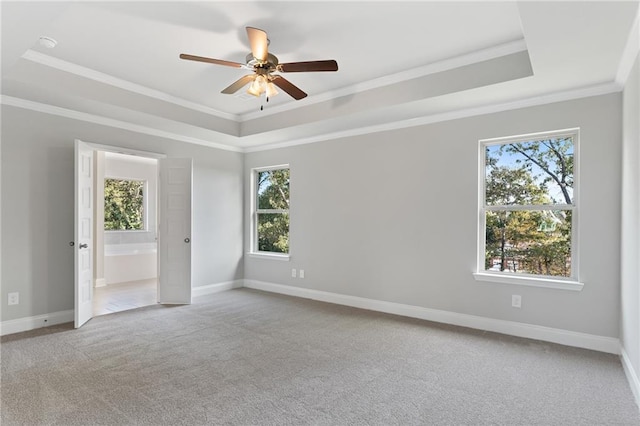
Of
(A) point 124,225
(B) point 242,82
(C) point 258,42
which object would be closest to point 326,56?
(B) point 242,82

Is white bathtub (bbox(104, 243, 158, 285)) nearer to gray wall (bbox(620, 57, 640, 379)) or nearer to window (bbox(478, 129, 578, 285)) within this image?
window (bbox(478, 129, 578, 285))

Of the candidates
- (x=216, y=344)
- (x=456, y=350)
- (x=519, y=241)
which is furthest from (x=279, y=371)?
(x=519, y=241)

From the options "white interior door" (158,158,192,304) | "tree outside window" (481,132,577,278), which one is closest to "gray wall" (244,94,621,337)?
"tree outside window" (481,132,577,278)

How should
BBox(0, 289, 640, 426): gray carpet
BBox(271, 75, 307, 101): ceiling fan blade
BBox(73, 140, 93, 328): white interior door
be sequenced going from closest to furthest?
BBox(0, 289, 640, 426): gray carpet → BBox(271, 75, 307, 101): ceiling fan blade → BBox(73, 140, 93, 328): white interior door

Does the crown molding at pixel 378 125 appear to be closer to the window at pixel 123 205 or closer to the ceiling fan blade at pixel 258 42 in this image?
the ceiling fan blade at pixel 258 42

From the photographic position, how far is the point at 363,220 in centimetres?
489

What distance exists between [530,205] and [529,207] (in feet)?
0.10

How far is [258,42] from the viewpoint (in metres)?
2.60

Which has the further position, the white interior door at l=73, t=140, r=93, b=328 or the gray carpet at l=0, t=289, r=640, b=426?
the white interior door at l=73, t=140, r=93, b=328

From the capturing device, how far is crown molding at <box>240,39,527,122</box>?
3.16 metres

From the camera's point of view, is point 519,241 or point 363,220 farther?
point 363,220

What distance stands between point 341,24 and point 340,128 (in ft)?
6.77

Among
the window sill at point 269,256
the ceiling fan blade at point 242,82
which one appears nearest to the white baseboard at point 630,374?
the ceiling fan blade at point 242,82

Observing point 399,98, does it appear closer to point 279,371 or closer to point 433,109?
point 433,109
